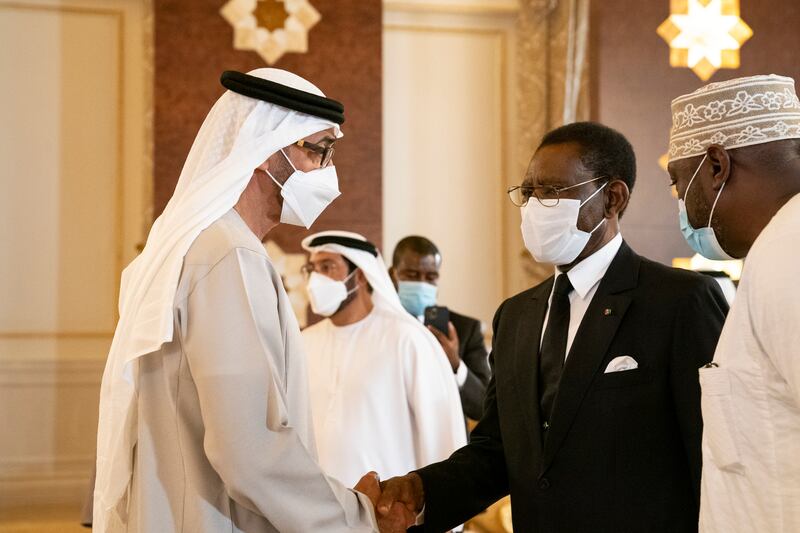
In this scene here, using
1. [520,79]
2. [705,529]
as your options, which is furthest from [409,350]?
[520,79]

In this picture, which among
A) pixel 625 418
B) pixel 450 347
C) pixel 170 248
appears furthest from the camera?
pixel 450 347

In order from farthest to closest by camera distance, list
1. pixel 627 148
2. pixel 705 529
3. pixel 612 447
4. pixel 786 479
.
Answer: pixel 627 148, pixel 612 447, pixel 705 529, pixel 786 479

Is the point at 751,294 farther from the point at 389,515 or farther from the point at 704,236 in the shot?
the point at 389,515

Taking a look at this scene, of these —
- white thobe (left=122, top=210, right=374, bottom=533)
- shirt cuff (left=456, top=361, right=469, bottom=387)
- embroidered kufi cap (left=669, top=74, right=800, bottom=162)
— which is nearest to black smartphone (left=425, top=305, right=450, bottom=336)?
shirt cuff (left=456, top=361, right=469, bottom=387)

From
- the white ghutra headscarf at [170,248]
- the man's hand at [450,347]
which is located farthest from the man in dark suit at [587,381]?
the man's hand at [450,347]

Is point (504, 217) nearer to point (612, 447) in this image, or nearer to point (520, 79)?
point (520, 79)

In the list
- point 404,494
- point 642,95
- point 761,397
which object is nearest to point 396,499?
point 404,494

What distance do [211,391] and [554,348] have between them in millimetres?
892

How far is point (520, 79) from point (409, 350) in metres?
3.48

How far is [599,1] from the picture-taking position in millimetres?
5781

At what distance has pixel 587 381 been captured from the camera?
86.0 inches

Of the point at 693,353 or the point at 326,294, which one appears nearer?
the point at 693,353

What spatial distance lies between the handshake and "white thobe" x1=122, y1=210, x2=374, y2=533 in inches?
18.9

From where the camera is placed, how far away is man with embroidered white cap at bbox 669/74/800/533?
1.48 metres
